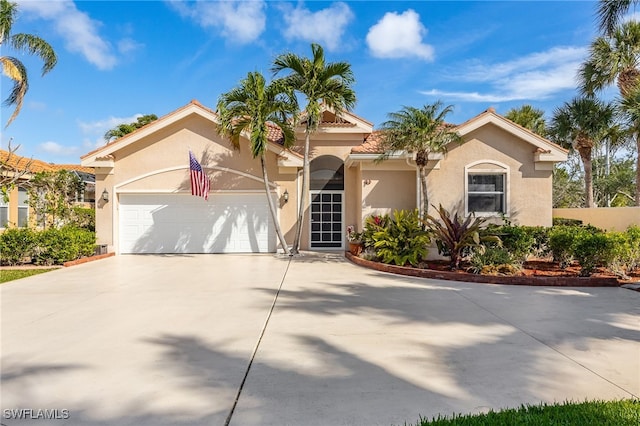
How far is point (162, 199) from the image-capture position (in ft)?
51.0

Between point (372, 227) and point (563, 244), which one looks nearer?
point (563, 244)

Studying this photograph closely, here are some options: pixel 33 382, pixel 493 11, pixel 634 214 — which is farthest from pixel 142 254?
pixel 634 214

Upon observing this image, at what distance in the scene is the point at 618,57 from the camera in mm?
16359

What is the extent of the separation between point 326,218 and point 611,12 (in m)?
13.9

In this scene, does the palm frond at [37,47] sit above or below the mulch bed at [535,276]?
above

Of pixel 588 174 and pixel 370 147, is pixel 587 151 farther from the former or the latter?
pixel 370 147

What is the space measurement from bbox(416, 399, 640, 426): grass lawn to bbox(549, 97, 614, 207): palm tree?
62.0 ft

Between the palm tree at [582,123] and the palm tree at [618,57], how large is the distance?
1.00 meters

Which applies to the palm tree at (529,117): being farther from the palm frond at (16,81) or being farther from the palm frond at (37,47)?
the palm frond at (16,81)

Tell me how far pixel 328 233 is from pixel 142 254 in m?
8.29

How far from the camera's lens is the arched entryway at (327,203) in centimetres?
1628

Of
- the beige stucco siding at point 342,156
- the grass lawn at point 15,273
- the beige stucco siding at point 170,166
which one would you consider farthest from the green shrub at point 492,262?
the grass lawn at point 15,273

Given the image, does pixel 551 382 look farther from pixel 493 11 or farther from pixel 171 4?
pixel 171 4

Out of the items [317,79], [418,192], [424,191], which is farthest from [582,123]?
[317,79]
